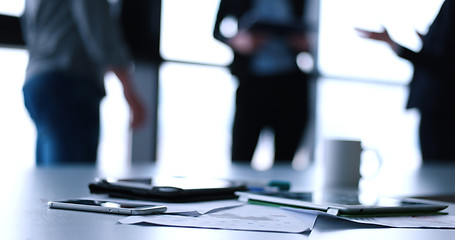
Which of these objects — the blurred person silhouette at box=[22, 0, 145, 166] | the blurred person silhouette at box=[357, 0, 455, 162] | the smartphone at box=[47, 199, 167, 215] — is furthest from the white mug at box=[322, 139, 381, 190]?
the blurred person silhouette at box=[22, 0, 145, 166]

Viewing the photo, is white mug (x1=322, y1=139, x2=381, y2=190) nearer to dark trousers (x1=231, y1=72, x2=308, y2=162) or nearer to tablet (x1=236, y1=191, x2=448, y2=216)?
tablet (x1=236, y1=191, x2=448, y2=216)

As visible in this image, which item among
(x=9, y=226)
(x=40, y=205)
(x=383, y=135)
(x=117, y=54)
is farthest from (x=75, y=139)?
(x=383, y=135)

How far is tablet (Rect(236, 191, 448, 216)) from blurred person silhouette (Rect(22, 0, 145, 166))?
107 cm

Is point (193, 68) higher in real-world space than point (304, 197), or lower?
higher

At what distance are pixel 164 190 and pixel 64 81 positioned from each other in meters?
1.11

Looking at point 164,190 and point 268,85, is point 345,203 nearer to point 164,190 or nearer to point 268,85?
point 164,190

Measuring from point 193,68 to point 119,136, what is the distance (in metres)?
0.62

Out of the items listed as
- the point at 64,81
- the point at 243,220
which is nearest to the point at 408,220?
the point at 243,220

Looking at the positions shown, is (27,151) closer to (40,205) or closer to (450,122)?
(450,122)

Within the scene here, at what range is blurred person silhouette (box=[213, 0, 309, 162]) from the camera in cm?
277

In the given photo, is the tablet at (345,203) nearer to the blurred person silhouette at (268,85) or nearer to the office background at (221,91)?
the office background at (221,91)

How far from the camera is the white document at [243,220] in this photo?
553 mm

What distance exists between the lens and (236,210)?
0.67 meters

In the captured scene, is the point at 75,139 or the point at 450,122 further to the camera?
the point at 450,122
